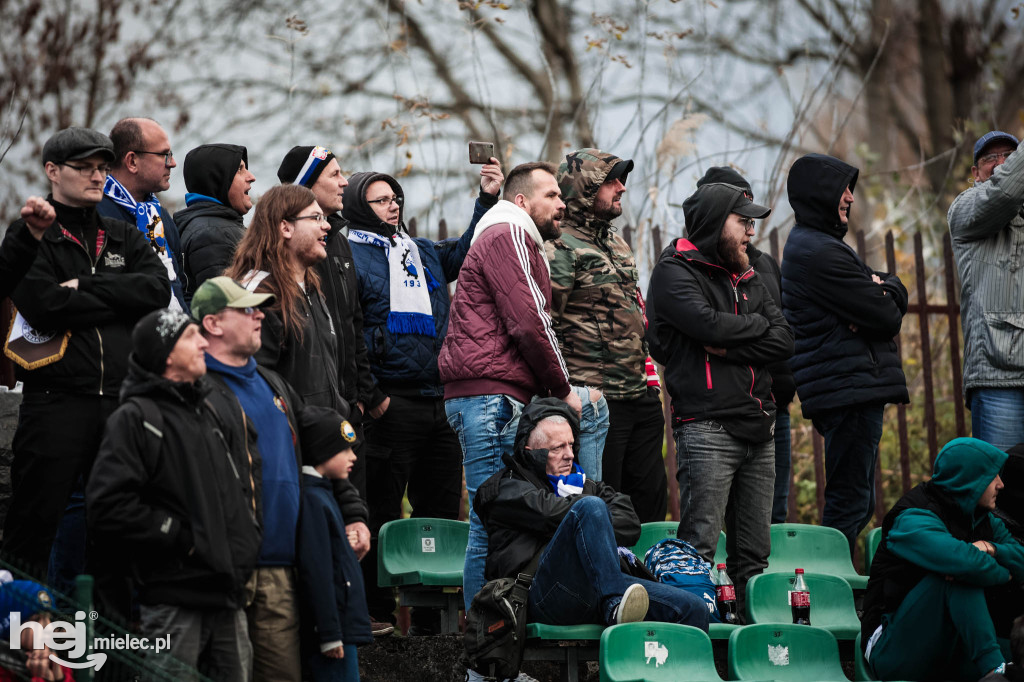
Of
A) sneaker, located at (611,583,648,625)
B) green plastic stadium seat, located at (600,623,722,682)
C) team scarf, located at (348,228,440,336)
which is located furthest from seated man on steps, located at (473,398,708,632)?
team scarf, located at (348,228,440,336)

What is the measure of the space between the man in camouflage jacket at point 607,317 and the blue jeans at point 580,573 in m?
1.05

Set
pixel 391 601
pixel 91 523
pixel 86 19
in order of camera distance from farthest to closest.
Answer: pixel 86 19 → pixel 391 601 → pixel 91 523

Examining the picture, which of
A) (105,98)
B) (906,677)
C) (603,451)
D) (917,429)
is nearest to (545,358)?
(603,451)

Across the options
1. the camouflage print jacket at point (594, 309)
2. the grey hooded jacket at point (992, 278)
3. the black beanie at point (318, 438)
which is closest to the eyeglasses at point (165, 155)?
the black beanie at point (318, 438)

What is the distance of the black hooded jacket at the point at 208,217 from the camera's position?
532 cm

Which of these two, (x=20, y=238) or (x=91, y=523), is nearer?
(x=91, y=523)

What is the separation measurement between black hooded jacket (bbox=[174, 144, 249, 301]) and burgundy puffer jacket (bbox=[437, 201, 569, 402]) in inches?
39.5

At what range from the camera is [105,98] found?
11.5 metres

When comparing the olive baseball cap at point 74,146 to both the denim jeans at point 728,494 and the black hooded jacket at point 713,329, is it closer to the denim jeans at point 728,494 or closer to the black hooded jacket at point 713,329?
the black hooded jacket at point 713,329

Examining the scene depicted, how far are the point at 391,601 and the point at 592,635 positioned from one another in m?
1.36

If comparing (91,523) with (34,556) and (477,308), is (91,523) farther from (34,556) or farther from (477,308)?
(477,308)

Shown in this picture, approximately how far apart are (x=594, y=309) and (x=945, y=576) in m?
2.00

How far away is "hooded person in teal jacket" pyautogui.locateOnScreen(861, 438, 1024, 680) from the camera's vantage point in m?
4.80

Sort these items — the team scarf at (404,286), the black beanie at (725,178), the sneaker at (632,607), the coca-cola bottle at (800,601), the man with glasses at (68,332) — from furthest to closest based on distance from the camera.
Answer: the black beanie at (725,178)
the team scarf at (404,286)
the coca-cola bottle at (800,601)
the sneaker at (632,607)
the man with glasses at (68,332)
